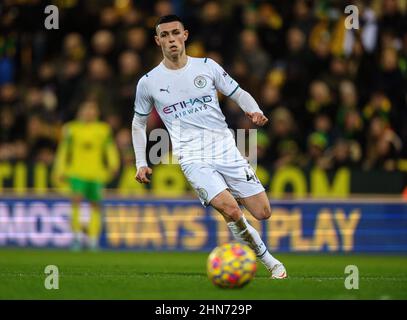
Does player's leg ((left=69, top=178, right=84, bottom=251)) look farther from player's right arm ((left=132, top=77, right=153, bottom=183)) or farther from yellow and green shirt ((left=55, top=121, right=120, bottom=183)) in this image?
player's right arm ((left=132, top=77, right=153, bottom=183))

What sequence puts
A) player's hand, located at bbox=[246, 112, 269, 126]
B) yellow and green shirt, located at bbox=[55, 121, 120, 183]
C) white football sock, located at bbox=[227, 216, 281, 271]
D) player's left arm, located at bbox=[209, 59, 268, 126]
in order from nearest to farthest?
player's hand, located at bbox=[246, 112, 269, 126], white football sock, located at bbox=[227, 216, 281, 271], player's left arm, located at bbox=[209, 59, 268, 126], yellow and green shirt, located at bbox=[55, 121, 120, 183]

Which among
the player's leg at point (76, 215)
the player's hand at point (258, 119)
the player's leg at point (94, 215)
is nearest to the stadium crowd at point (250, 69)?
the player's leg at point (94, 215)

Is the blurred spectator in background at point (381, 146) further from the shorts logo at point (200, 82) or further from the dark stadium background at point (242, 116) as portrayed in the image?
the shorts logo at point (200, 82)

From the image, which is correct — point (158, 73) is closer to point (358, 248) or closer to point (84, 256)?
point (84, 256)

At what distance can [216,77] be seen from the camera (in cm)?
1084

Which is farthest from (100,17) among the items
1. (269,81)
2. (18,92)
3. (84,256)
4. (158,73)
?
(158,73)

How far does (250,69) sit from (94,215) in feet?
13.1

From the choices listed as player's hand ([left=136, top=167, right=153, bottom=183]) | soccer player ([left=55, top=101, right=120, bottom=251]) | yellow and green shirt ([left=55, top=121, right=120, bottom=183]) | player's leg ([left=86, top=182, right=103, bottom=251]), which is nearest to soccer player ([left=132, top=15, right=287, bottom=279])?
player's hand ([left=136, top=167, right=153, bottom=183])

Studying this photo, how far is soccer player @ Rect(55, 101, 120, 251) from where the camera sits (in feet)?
57.8

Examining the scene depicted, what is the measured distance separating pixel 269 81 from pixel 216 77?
330 inches

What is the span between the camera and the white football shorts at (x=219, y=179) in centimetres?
1049

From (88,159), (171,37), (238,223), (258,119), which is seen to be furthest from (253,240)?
(88,159)

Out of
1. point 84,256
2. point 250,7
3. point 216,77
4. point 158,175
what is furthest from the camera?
point 250,7

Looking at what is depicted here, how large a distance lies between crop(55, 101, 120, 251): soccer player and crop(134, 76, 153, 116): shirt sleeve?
6.76 m
